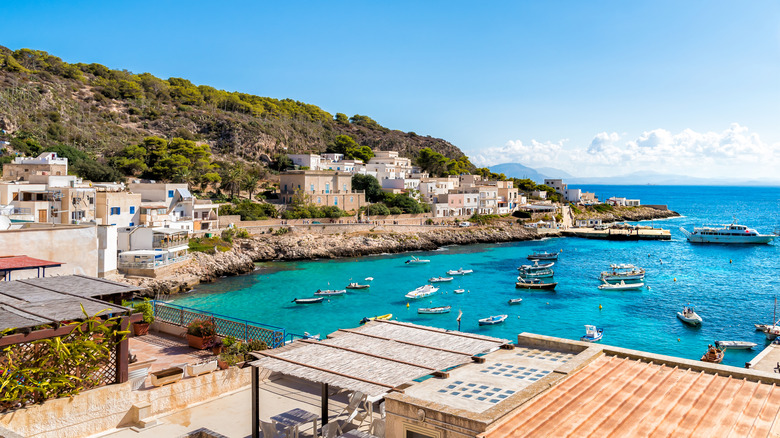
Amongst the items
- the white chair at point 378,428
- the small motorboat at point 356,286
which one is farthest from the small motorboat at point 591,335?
the white chair at point 378,428

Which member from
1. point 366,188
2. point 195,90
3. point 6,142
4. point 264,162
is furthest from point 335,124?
point 6,142

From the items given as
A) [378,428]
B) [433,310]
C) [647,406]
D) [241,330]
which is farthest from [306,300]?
[647,406]

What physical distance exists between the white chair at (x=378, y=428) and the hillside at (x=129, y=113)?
63614 millimetres

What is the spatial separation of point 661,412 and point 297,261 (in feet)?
145

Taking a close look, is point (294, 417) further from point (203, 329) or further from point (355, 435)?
point (203, 329)

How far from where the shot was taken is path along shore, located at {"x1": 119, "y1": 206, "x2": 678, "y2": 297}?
36.6 meters

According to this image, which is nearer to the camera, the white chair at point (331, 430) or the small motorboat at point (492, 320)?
the white chair at point (331, 430)

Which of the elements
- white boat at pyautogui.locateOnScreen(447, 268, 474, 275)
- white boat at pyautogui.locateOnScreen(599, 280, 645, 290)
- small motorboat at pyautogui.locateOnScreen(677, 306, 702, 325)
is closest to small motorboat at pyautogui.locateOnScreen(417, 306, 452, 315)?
white boat at pyautogui.locateOnScreen(447, 268, 474, 275)

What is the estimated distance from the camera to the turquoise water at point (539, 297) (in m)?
28.5

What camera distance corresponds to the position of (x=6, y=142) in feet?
185

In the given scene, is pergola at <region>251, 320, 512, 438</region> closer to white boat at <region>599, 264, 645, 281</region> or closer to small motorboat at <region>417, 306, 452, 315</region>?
small motorboat at <region>417, 306, 452, 315</region>

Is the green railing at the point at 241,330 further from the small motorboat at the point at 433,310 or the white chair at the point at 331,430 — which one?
the small motorboat at the point at 433,310

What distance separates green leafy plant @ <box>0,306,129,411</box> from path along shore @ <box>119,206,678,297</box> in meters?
23.7

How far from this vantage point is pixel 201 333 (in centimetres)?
1272
